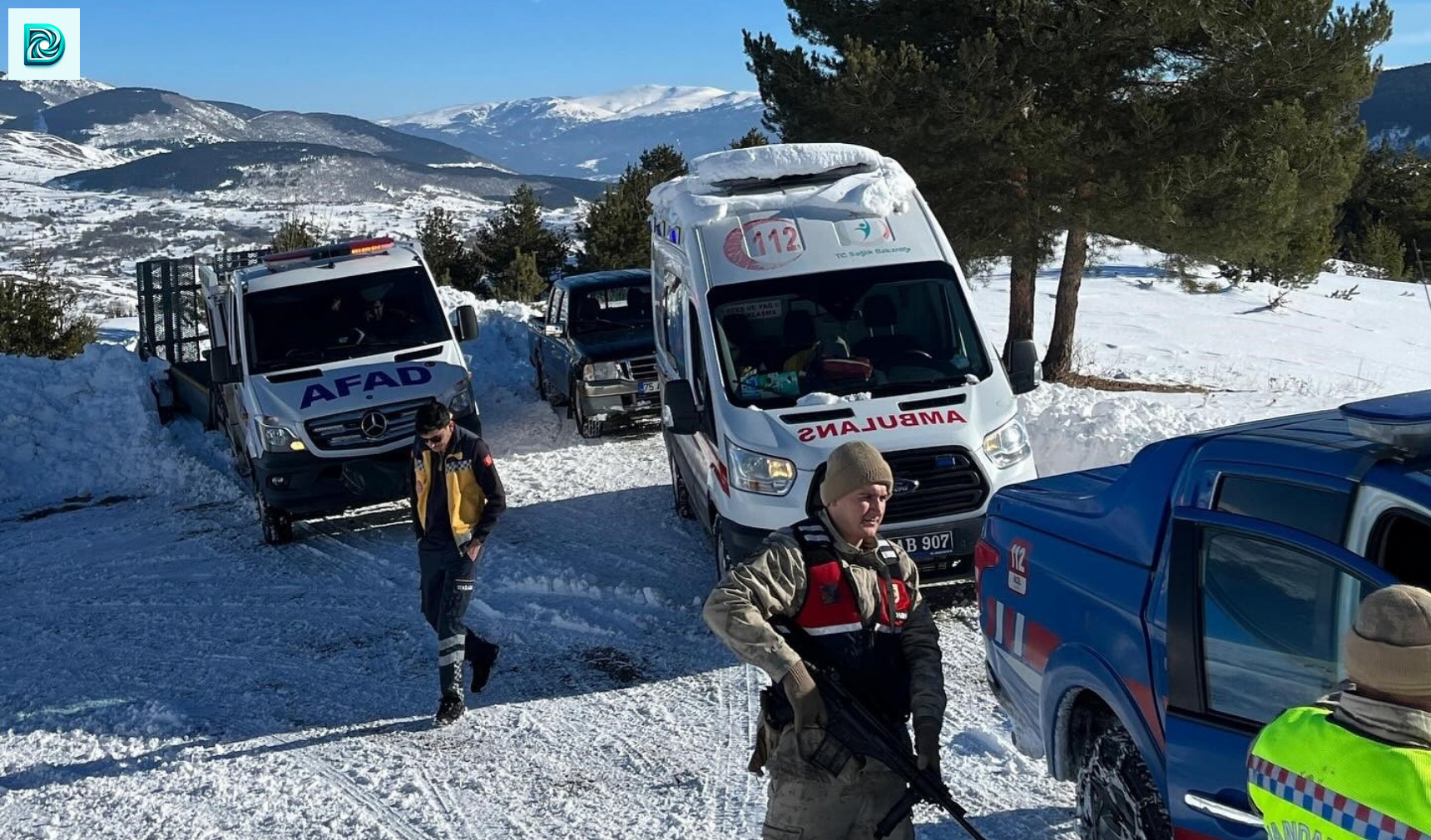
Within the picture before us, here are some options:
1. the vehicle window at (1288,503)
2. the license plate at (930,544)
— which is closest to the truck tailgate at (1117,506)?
the vehicle window at (1288,503)

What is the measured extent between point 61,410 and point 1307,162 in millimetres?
17265

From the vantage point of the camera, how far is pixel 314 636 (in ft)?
29.0

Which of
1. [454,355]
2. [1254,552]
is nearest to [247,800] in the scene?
[1254,552]

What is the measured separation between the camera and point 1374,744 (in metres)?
2.24

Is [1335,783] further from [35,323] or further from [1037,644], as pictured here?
[35,323]

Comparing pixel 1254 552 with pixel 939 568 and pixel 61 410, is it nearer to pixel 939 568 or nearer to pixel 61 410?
pixel 939 568

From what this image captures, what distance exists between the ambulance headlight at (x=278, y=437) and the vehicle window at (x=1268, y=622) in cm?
895

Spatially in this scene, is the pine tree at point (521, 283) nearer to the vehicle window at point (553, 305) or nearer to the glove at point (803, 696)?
the vehicle window at point (553, 305)

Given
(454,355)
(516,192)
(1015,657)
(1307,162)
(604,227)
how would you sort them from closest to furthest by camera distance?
(1015,657) → (454,355) → (1307,162) → (604,227) → (516,192)

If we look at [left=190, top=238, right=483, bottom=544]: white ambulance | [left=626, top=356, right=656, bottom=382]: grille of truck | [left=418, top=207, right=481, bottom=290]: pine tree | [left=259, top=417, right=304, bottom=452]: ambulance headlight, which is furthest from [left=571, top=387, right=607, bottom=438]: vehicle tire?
[left=418, top=207, right=481, bottom=290]: pine tree

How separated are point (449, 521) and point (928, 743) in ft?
13.3

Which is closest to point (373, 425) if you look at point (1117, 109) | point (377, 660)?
point (377, 660)

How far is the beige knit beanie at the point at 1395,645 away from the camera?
2234 mm

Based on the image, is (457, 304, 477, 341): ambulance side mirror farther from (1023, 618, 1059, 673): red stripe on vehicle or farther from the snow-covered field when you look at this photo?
(1023, 618, 1059, 673): red stripe on vehicle
